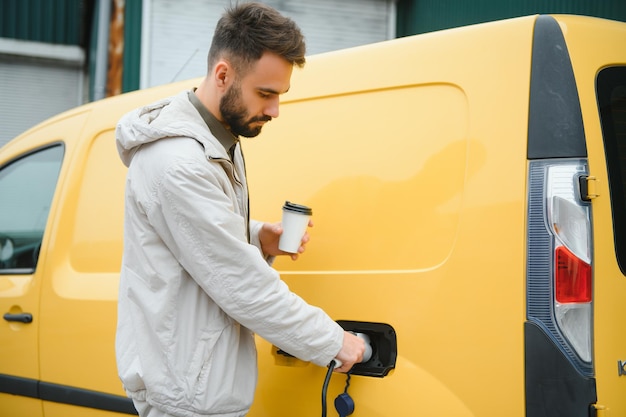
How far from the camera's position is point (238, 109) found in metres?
1.97

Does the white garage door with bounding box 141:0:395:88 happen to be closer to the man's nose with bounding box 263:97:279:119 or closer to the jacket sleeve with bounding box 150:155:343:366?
the man's nose with bounding box 263:97:279:119

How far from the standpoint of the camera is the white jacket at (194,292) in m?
1.82

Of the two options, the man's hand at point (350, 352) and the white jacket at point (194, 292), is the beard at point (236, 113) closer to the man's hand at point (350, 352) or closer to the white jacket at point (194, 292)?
the white jacket at point (194, 292)

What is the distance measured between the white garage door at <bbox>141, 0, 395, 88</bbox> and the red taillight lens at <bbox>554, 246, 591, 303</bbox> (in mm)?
6213

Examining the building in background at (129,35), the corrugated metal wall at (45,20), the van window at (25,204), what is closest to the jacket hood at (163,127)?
the van window at (25,204)

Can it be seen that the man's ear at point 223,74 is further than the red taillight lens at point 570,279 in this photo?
Yes

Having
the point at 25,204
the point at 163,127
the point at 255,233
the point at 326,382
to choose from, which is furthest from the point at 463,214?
the point at 25,204

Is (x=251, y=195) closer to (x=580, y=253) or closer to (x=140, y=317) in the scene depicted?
(x=140, y=317)

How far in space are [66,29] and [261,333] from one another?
8.78 m

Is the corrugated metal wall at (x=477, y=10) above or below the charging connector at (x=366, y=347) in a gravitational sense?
Answer: above

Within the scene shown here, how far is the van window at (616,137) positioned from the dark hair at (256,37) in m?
0.83

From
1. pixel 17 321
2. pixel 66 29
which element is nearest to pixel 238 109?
pixel 17 321

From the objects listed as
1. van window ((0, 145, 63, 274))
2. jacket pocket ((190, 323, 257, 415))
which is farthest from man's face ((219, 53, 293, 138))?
van window ((0, 145, 63, 274))

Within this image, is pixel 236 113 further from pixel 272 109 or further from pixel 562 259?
pixel 562 259
